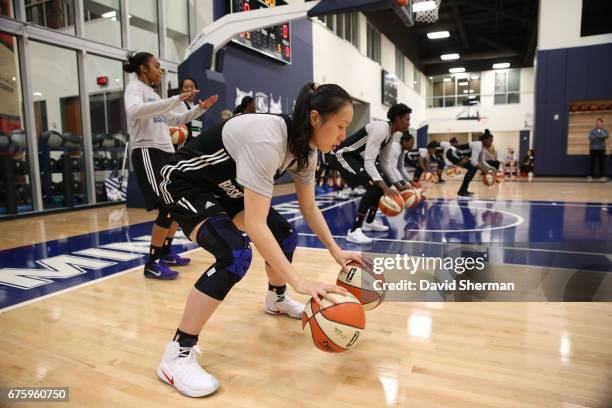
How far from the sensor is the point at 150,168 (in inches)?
127

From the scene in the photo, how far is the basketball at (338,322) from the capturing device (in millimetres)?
1747

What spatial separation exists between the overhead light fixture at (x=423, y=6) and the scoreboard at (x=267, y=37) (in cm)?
394

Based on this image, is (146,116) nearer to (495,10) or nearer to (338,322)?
(338,322)

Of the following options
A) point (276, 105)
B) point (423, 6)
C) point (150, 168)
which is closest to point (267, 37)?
point (276, 105)

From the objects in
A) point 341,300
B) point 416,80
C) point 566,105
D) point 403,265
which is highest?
point 416,80

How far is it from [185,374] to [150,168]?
1917 mm

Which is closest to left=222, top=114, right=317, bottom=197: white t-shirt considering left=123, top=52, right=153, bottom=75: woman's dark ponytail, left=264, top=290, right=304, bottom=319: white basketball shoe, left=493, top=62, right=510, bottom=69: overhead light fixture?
left=264, top=290, right=304, bottom=319: white basketball shoe

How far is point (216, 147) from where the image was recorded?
187 cm

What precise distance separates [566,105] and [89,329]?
15.6 m

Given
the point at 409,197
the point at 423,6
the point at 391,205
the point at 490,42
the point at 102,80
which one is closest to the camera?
the point at 391,205


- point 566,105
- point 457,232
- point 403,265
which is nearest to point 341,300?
point 403,265

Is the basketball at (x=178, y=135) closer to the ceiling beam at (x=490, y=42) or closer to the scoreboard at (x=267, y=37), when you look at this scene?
the scoreboard at (x=267, y=37)

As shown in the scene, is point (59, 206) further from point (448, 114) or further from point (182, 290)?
point (448, 114)

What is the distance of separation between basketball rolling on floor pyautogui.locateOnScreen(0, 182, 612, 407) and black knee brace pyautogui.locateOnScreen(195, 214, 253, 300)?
425 millimetres
